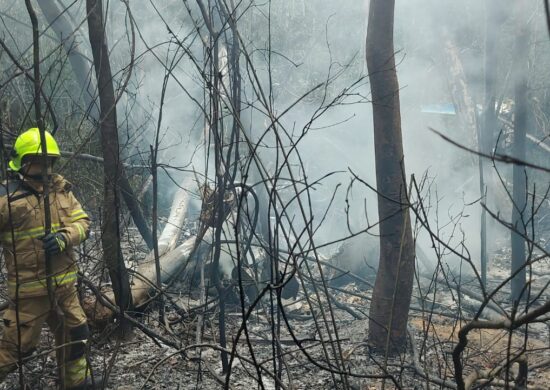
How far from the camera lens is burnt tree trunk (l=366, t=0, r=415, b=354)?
15.5ft

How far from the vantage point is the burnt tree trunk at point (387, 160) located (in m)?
4.71

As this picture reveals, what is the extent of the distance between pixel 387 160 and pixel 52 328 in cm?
309

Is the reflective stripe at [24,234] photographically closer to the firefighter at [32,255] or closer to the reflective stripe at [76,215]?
the firefighter at [32,255]

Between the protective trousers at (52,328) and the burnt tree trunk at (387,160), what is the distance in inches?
98.5

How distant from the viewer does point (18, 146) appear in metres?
3.62

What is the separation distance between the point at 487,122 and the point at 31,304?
6.54 meters

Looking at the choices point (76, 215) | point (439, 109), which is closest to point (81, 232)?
point (76, 215)

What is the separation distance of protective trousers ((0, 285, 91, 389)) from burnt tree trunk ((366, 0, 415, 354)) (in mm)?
2502

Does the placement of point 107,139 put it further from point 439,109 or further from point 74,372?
point 439,109

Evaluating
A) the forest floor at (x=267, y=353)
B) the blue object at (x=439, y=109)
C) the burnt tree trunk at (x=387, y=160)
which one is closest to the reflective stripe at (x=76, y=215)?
the forest floor at (x=267, y=353)

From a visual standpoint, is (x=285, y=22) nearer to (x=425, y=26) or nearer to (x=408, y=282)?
(x=425, y=26)

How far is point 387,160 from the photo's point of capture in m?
4.80

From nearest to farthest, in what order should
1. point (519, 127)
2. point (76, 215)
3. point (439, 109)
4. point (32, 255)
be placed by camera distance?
1. point (32, 255)
2. point (76, 215)
3. point (519, 127)
4. point (439, 109)

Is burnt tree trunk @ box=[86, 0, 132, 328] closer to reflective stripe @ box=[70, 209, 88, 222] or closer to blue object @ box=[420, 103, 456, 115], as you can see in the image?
reflective stripe @ box=[70, 209, 88, 222]
